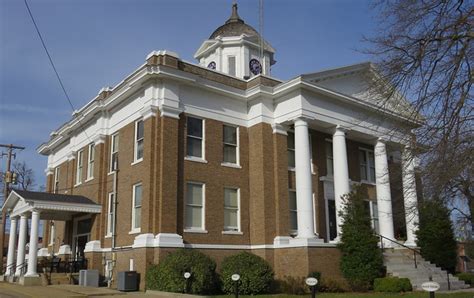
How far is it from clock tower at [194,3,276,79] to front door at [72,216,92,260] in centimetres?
1348

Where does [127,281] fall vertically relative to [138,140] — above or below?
below

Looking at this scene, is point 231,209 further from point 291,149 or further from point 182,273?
point 182,273

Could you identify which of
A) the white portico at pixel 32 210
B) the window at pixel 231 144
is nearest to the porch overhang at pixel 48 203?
the white portico at pixel 32 210

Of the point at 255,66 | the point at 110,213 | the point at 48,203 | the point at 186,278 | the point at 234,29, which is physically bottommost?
the point at 186,278

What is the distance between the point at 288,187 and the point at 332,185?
3.67 metres

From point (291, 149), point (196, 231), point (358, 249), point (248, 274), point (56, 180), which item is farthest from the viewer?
point (56, 180)

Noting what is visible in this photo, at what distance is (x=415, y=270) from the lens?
2592 centimetres

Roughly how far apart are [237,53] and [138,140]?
12.2m

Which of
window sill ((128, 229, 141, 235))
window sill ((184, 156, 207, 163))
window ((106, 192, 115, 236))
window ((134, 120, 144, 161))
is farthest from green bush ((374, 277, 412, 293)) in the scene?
window ((106, 192, 115, 236))

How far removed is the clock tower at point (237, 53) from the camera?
35062 millimetres

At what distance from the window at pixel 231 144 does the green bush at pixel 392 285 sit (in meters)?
9.32

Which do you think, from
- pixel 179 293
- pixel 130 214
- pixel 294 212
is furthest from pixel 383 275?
pixel 130 214

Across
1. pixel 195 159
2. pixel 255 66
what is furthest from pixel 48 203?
pixel 255 66

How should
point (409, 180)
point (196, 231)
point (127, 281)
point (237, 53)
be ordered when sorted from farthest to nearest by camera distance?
point (237, 53) → point (196, 231) → point (127, 281) → point (409, 180)
